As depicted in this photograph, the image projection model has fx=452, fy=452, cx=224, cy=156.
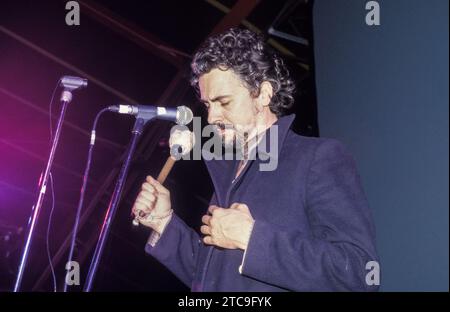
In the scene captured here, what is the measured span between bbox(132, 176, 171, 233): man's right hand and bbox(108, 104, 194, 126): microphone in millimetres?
294

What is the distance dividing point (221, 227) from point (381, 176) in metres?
0.88

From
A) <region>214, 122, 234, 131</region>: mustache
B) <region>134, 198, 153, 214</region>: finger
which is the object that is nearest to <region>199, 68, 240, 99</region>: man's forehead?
<region>214, 122, 234, 131</region>: mustache

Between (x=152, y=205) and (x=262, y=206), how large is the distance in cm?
48

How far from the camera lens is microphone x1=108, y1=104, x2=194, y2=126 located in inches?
79.1

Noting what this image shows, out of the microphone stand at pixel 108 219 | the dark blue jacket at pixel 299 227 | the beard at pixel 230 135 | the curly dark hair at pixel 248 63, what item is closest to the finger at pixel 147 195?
the microphone stand at pixel 108 219

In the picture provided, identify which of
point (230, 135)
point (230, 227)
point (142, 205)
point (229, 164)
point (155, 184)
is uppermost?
point (230, 135)

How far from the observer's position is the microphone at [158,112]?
6.59ft

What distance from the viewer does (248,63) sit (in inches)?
90.4

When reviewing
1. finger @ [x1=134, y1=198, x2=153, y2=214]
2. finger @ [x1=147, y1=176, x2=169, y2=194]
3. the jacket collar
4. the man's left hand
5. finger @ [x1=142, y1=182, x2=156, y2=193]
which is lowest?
the man's left hand

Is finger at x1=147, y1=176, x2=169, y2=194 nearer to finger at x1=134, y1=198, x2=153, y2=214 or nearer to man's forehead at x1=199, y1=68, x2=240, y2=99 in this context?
finger at x1=134, y1=198, x2=153, y2=214

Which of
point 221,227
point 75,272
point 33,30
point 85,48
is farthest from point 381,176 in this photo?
point 33,30

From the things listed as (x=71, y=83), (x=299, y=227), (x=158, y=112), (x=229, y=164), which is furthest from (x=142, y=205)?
(x=71, y=83)

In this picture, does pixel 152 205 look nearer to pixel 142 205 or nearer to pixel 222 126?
pixel 142 205
